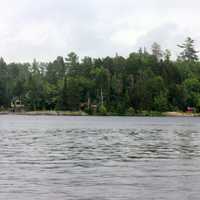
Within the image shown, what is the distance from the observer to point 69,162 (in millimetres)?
42875

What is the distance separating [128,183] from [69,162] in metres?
10.8

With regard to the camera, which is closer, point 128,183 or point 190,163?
point 128,183

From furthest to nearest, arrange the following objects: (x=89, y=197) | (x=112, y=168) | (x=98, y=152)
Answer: (x=98, y=152), (x=112, y=168), (x=89, y=197)

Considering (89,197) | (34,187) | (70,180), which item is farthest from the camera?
(70,180)

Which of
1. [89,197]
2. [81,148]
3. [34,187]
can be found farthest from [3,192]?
[81,148]

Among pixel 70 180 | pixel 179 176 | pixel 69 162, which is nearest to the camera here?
pixel 70 180

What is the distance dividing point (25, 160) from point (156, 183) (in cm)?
1413

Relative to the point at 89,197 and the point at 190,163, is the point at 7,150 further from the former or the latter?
the point at 89,197

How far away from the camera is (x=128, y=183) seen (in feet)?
107

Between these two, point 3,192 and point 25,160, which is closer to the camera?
point 3,192

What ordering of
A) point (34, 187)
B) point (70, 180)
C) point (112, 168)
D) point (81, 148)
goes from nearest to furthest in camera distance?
point (34, 187)
point (70, 180)
point (112, 168)
point (81, 148)

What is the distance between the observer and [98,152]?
52.2 metres

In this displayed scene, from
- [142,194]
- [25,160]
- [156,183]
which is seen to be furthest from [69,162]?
[142,194]

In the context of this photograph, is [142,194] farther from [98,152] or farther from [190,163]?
[98,152]
